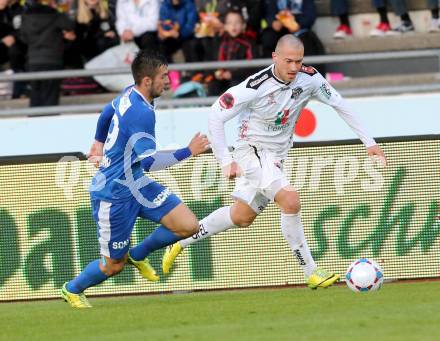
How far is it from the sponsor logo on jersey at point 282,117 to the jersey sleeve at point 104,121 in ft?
4.76

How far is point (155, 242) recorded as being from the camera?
10352mm

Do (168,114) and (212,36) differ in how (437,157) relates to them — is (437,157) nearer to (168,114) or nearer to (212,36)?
(168,114)

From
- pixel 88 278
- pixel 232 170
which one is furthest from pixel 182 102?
pixel 232 170

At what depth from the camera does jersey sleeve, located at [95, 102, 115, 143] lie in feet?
33.1

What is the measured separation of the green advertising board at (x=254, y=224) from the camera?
11.7 meters

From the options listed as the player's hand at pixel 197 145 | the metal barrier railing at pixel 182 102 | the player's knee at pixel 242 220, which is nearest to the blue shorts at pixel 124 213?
the player's hand at pixel 197 145

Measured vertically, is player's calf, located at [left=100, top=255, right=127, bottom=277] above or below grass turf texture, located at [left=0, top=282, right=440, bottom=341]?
above

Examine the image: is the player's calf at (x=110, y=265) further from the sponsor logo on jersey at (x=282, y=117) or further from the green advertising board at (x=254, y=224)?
the sponsor logo on jersey at (x=282, y=117)

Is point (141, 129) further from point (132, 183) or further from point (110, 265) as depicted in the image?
point (110, 265)

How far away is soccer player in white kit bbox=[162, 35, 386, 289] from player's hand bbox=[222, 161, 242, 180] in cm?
24

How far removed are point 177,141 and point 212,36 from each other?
3147 mm

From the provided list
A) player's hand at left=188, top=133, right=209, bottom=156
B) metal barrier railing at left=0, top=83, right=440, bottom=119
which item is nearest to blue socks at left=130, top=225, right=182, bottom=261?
player's hand at left=188, top=133, right=209, bottom=156

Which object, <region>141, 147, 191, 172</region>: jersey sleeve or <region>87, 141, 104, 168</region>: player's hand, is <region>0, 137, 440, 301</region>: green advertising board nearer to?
<region>87, 141, 104, 168</region>: player's hand

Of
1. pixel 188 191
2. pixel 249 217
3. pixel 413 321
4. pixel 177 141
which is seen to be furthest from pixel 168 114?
pixel 413 321
